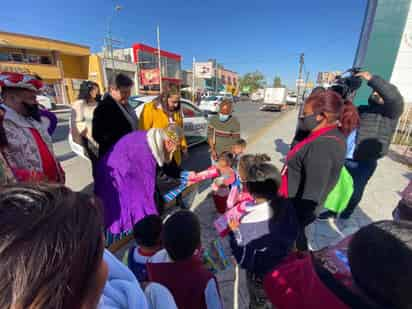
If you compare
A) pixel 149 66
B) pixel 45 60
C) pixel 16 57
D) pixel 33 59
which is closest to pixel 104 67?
pixel 45 60

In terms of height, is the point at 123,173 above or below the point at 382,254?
below

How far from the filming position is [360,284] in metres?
0.62

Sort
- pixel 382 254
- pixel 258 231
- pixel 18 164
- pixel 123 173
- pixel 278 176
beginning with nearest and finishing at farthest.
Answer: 1. pixel 382 254
2. pixel 258 231
3. pixel 278 176
4. pixel 18 164
5. pixel 123 173

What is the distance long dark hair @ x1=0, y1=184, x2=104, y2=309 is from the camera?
305mm

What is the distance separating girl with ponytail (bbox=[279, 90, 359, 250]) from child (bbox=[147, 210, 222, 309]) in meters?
0.98

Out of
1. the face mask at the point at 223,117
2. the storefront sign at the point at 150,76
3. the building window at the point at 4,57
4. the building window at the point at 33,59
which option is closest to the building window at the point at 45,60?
the building window at the point at 33,59

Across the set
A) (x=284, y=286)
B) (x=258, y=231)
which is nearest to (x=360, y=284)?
(x=284, y=286)

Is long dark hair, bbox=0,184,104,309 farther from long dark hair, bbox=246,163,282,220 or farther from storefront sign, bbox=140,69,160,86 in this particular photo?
storefront sign, bbox=140,69,160,86

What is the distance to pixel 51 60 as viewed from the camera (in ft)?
65.3

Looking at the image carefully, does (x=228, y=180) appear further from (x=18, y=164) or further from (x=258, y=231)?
(x=18, y=164)

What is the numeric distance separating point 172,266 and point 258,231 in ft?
1.79

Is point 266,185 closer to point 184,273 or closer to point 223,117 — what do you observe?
point 184,273

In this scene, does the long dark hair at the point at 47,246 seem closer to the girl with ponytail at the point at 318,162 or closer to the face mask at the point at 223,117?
the girl with ponytail at the point at 318,162

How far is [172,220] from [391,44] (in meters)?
8.83
